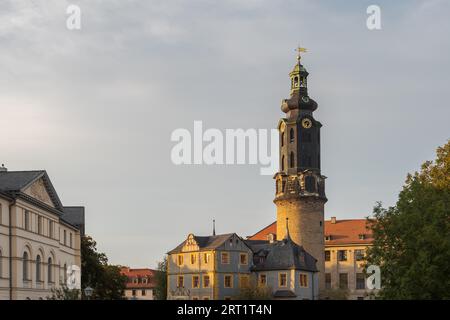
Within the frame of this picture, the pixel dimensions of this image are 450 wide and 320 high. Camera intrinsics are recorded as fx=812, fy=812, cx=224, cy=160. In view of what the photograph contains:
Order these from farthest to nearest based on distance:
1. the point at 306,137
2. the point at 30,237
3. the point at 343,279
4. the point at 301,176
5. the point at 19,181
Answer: the point at 343,279
the point at 306,137
the point at 301,176
the point at 30,237
the point at 19,181

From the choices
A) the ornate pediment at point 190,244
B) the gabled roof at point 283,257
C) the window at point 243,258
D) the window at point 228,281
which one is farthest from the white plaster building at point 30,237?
the gabled roof at point 283,257

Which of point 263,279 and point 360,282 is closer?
point 263,279

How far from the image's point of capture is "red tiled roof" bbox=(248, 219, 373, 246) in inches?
4688

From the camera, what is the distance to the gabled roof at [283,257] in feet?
291

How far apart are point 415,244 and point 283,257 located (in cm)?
4568

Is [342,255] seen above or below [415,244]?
below

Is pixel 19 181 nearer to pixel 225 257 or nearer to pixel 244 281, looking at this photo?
pixel 225 257

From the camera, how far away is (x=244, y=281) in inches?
3452

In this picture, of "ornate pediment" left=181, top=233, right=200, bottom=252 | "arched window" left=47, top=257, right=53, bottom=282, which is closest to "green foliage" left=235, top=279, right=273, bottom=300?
"ornate pediment" left=181, top=233, right=200, bottom=252

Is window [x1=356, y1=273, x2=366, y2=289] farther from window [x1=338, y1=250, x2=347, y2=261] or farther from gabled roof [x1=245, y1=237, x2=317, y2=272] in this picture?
gabled roof [x1=245, y1=237, x2=317, y2=272]

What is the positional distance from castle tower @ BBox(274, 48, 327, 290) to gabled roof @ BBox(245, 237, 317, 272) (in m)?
8.04

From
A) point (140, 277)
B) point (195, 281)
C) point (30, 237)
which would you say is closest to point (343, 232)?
point (195, 281)
